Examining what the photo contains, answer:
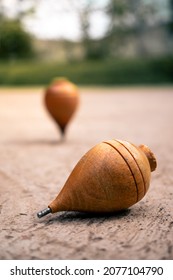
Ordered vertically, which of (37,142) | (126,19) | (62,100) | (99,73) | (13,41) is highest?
(126,19)

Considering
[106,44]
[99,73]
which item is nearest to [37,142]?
[99,73]

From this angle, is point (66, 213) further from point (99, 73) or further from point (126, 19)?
point (126, 19)

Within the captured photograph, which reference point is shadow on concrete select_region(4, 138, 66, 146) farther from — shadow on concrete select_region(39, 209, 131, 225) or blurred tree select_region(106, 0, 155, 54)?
blurred tree select_region(106, 0, 155, 54)

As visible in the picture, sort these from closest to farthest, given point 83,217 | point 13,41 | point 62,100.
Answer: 1. point 83,217
2. point 62,100
3. point 13,41

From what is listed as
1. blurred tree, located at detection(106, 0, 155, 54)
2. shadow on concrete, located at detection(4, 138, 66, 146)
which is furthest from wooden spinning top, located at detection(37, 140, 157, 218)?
blurred tree, located at detection(106, 0, 155, 54)

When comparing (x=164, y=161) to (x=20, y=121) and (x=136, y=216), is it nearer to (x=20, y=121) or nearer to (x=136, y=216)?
(x=136, y=216)

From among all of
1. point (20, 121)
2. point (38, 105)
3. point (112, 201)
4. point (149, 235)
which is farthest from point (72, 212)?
point (38, 105)
